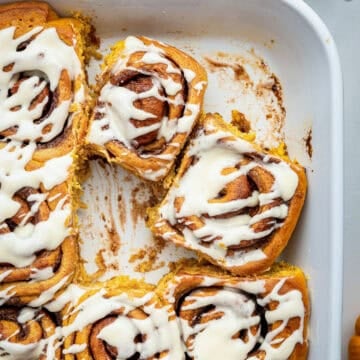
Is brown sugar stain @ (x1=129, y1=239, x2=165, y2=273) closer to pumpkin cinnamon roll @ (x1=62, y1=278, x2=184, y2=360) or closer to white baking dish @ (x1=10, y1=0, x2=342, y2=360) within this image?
white baking dish @ (x1=10, y1=0, x2=342, y2=360)

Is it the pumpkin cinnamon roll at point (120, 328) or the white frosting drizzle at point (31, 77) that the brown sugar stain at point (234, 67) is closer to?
the white frosting drizzle at point (31, 77)

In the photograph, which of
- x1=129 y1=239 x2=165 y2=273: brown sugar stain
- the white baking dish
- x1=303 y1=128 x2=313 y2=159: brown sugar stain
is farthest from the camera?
x1=129 y1=239 x2=165 y2=273: brown sugar stain

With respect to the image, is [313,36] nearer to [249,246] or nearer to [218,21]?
[218,21]

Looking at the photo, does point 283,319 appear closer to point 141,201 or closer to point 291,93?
point 141,201

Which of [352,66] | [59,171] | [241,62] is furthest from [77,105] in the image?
[352,66]

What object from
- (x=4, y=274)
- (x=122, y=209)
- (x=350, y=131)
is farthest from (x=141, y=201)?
(x=350, y=131)

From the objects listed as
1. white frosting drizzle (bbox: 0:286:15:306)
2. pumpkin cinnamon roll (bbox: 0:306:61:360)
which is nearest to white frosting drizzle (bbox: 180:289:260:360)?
pumpkin cinnamon roll (bbox: 0:306:61:360)

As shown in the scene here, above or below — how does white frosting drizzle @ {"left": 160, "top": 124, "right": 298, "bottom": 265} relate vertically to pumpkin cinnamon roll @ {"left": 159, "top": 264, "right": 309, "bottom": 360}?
above
